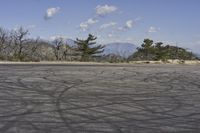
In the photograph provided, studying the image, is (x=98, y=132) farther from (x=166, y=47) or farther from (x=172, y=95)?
(x=166, y=47)

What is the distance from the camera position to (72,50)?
56.3 metres

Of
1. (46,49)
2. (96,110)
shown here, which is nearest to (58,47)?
(46,49)

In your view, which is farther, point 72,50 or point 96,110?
point 72,50

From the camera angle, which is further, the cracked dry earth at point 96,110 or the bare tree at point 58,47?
the bare tree at point 58,47

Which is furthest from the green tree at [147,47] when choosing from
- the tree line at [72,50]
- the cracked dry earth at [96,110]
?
the cracked dry earth at [96,110]

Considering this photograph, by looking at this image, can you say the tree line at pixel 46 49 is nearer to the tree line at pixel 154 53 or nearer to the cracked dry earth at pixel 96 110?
the tree line at pixel 154 53

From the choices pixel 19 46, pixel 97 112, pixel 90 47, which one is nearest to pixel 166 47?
pixel 90 47

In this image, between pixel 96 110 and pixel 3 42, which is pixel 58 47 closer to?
pixel 3 42

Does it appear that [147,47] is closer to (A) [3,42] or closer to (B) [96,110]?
(A) [3,42]

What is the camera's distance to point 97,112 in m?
10.6

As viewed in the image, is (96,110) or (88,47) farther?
(88,47)

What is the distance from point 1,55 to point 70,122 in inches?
1564

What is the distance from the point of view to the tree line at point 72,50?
51.6 metres

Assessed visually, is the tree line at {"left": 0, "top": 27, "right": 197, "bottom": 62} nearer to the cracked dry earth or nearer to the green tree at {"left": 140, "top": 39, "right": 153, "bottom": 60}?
the green tree at {"left": 140, "top": 39, "right": 153, "bottom": 60}
